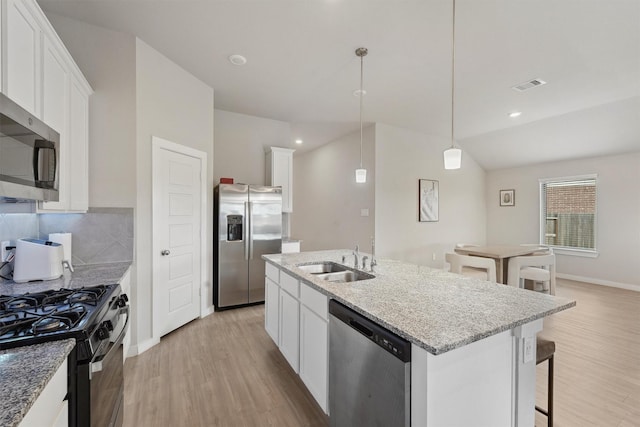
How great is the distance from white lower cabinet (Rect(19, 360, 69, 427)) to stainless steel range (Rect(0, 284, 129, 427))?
0.13ft

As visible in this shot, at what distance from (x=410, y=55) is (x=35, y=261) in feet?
11.9

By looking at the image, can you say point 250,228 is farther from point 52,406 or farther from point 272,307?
point 52,406

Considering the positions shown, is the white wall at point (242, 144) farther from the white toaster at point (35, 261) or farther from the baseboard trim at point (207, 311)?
the white toaster at point (35, 261)

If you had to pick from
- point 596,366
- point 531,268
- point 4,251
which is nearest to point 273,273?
point 4,251

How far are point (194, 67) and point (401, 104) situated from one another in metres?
2.89

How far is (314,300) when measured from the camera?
1810mm

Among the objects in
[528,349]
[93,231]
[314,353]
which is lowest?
[314,353]

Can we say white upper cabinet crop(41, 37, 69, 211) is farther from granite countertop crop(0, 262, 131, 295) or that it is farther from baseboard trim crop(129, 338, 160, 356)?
baseboard trim crop(129, 338, 160, 356)

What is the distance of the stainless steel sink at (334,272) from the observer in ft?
7.13

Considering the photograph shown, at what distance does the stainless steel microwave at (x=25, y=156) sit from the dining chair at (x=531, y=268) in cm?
450

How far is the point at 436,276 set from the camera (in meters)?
2.01

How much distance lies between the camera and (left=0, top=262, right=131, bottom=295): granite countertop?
1.67 meters

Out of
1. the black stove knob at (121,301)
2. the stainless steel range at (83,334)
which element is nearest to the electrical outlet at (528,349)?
the stainless steel range at (83,334)

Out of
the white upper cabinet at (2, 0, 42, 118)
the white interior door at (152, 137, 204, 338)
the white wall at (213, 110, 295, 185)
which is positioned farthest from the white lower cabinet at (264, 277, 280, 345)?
the white wall at (213, 110, 295, 185)
